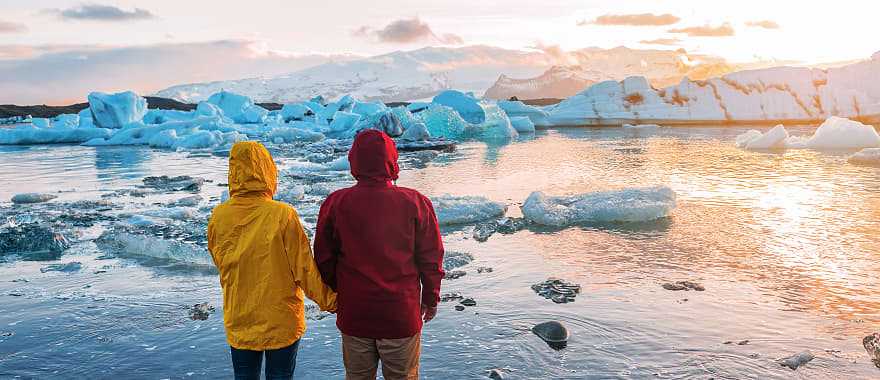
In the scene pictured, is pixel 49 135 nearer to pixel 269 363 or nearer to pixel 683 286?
pixel 683 286

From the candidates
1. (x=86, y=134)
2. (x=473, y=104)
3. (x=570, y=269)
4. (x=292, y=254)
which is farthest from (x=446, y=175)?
(x=86, y=134)

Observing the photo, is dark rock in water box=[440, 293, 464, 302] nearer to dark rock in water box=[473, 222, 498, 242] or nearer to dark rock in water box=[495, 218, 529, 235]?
dark rock in water box=[473, 222, 498, 242]

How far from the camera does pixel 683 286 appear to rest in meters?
4.65

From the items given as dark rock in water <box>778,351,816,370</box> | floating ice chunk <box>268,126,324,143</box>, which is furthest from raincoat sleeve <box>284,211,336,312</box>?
floating ice chunk <box>268,126,324,143</box>

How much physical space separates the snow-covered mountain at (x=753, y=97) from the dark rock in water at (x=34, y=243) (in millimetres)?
28824

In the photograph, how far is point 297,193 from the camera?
31.0ft

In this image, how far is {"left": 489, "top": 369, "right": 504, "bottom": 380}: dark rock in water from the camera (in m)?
3.19

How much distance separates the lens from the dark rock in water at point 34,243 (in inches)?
243

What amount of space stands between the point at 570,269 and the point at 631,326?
4.51 feet

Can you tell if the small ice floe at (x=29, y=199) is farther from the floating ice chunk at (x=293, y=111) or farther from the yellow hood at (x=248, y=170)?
the floating ice chunk at (x=293, y=111)

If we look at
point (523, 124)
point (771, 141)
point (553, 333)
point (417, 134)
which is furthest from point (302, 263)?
point (523, 124)

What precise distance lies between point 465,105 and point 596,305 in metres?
26.0

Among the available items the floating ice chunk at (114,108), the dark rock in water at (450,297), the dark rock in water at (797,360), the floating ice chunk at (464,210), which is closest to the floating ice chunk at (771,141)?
the floating ice chunk at (464,210)

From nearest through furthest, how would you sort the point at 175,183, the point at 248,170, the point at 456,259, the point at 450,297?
the point at 248,170, the point at 450,297, the point at 456,259, the point at 175,183
